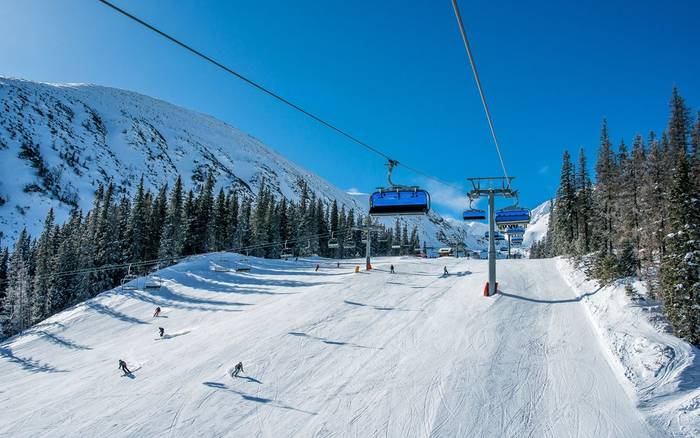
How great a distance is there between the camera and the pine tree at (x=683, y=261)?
13.9 meters

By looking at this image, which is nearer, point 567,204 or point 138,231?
point 567,204

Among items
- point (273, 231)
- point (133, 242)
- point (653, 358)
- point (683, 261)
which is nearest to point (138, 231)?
point (133, 242)

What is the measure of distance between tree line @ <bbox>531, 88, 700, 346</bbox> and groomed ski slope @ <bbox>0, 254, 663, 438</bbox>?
331 cm

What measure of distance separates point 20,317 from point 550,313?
58939mm

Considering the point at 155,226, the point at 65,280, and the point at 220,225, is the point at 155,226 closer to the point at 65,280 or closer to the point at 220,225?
the point at 220,225

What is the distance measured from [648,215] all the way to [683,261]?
17.3 m

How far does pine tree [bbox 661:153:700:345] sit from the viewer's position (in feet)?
45.5

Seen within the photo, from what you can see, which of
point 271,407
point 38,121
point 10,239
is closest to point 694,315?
point 271,407

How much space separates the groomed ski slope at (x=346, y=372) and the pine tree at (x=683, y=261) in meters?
2.89

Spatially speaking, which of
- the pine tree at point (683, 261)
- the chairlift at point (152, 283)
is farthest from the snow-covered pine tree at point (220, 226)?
the pine tree at point (683, 261)

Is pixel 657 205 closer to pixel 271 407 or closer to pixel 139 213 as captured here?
pixel 271 407

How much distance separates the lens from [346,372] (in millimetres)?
13195

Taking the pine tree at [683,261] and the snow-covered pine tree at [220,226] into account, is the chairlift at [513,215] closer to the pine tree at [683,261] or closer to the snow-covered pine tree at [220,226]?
the pine tree at [683,261]

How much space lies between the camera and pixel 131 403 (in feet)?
39.7
